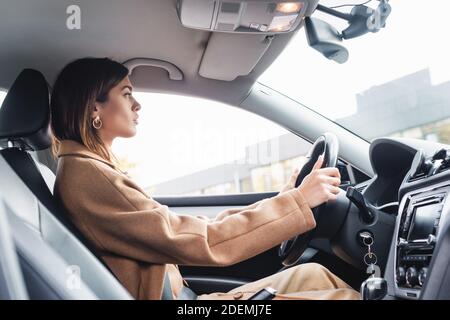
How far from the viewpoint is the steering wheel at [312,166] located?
1300 millimetres

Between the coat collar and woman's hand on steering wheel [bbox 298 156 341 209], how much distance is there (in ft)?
1.60

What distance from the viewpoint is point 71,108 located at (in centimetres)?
136

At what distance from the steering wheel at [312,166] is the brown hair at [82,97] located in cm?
56

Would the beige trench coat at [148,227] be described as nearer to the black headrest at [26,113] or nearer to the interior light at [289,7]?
the black headrest at [26,113]

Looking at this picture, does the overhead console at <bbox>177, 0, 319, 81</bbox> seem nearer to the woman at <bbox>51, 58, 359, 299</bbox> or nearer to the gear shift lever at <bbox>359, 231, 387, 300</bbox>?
the woman at <bbox>51, 58, 359, 299</bbox>

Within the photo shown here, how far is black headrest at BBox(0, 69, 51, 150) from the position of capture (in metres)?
1.23

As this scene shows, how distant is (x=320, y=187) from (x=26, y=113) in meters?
0.76

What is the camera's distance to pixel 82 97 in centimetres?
136

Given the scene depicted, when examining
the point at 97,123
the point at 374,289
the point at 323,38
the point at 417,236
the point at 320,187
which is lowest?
the point at 374,289

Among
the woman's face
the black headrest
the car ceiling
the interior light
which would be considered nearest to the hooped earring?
the woman's face

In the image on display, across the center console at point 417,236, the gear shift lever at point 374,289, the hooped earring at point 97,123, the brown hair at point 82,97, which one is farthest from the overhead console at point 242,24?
the gear shift lever at point 374,289

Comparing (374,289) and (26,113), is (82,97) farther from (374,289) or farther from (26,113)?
(374,289)

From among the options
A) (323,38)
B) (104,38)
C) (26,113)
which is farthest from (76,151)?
(323,38)

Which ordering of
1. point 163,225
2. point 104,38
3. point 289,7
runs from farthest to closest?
point 104,38 < point 289,7 < point 163,225
